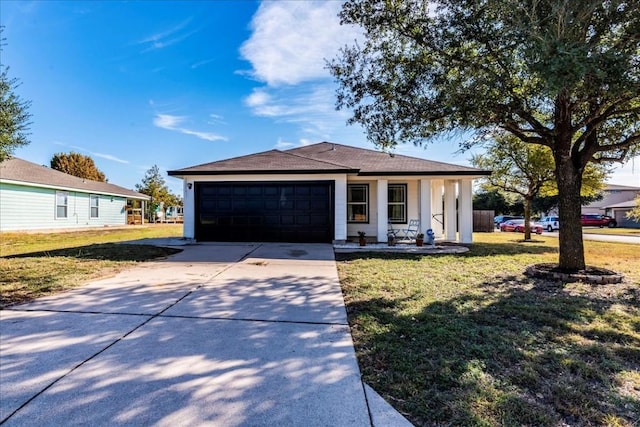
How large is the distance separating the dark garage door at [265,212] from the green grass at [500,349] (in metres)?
5.99

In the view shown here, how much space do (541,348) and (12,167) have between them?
23.9 metres

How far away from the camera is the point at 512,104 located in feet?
22.3

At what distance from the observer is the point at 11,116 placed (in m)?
6.94

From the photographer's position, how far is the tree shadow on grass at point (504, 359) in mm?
2270

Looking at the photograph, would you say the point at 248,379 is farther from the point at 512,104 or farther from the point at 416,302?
the point at 512,104

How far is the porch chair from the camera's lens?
12997mm

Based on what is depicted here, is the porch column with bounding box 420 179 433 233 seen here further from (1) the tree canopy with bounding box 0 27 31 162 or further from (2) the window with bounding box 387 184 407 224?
(1) the tree canopy with bounding box 0 27 31 162

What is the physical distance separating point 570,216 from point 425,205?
578 centimetres

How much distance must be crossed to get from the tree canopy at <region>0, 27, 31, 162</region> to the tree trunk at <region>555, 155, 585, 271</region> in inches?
464

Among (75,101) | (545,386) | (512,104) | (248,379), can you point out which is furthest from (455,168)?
(75,101)

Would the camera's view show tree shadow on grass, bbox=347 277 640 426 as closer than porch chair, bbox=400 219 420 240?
Yes

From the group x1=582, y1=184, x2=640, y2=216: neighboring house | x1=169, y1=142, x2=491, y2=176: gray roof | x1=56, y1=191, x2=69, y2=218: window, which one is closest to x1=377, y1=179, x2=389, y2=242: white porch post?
x1=169, y1=142, x2=491, y2=176: gray roof

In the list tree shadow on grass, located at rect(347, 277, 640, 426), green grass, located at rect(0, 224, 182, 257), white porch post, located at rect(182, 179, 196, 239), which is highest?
white porch post, located at rect(182, 179, 196, 239)

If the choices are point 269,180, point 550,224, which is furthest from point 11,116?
point 550,224
